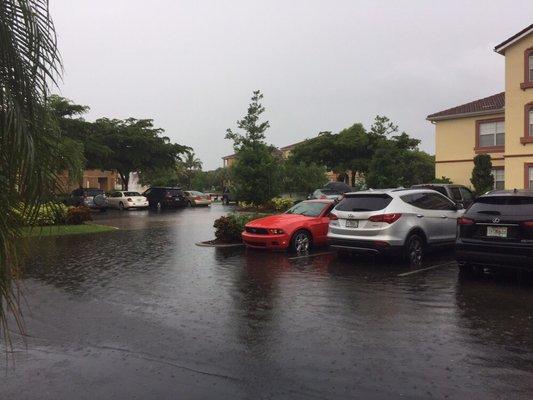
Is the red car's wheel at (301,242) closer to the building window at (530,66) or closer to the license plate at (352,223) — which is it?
the license plate at (352,223)

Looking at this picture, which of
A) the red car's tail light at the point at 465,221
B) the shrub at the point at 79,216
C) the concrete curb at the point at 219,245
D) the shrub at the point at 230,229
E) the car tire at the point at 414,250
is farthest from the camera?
the shrub at the point at 79,216

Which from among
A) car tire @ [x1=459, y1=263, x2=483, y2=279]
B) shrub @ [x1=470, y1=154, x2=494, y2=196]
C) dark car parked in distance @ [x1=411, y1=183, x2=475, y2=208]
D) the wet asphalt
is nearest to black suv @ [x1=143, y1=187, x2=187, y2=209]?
shrub @ [x1=470, y1=154, x2=494, y2=196]

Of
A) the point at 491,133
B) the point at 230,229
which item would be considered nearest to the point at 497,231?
the point at 230,229

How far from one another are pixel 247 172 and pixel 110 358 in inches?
841

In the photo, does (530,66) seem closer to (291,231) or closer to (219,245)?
(291,231)

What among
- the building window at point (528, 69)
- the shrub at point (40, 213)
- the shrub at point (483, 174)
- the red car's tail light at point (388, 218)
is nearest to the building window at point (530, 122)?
the building window at point (528, 69)

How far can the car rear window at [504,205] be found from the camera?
8.33 m

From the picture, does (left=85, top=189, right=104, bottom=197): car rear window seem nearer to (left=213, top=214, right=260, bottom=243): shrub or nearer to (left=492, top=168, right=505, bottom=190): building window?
(left=213, top=214, right=260, bottom=243): shrub

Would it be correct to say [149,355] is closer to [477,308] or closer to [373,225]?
[477,308]

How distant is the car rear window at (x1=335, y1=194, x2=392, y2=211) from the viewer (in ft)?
35.3

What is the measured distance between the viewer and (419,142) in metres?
47.1

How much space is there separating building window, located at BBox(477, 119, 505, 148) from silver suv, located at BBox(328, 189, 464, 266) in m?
20.6

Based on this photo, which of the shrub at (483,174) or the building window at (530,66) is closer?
the building window at (530,66)

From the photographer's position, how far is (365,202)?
11.0 meters
